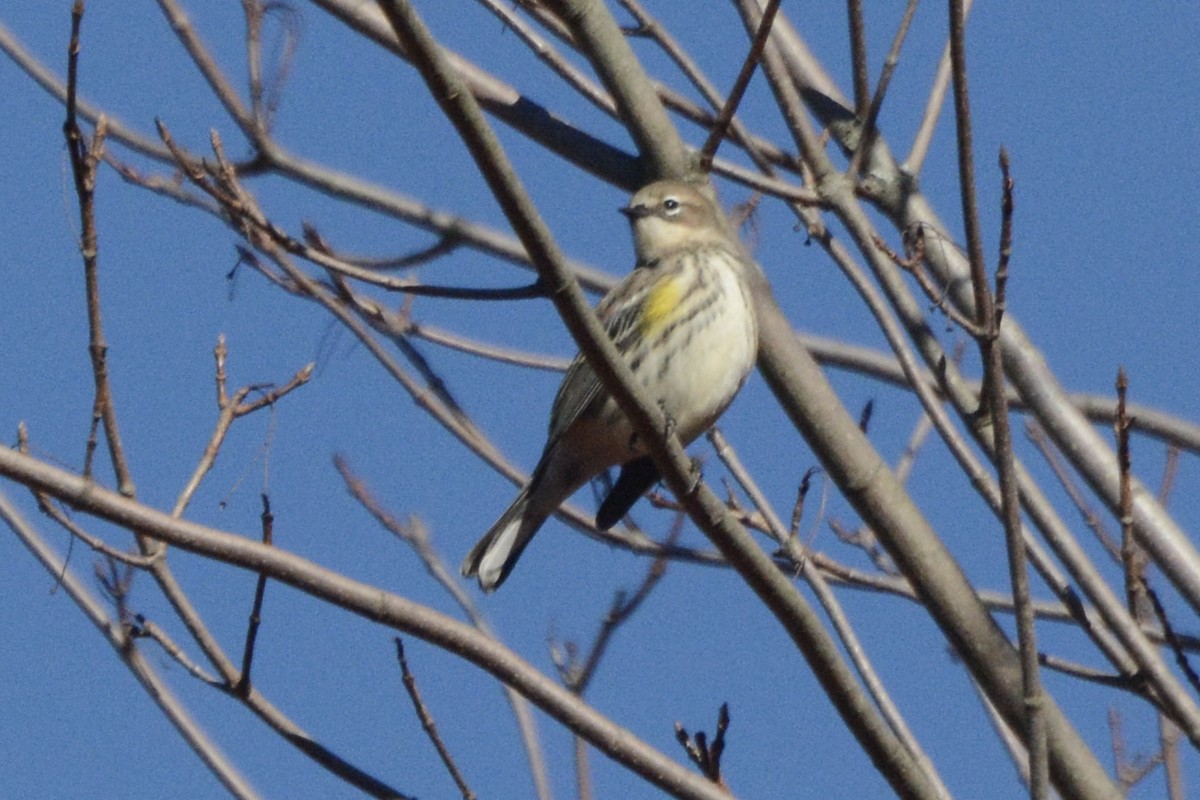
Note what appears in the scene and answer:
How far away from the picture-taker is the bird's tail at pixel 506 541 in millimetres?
5895

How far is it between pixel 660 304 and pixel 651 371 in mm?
291

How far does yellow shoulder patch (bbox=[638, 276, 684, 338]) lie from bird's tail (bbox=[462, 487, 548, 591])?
0.88 meters

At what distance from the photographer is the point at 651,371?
20.7 ft

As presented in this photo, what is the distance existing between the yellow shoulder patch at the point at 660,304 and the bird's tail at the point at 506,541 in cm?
88

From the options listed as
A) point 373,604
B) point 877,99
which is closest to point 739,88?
point 877,99

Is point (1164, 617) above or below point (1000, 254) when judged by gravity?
below

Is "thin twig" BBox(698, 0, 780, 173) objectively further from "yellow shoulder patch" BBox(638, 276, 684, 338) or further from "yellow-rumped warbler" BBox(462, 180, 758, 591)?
"yellow shoulder patch" BBox(638, 276, 684, 338)

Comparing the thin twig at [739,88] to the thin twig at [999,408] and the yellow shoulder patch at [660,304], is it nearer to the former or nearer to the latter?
the thin twig at [999,408]

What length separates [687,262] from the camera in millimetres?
6578

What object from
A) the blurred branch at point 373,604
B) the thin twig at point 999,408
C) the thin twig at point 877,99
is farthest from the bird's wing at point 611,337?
the blurred branch at point 373,604

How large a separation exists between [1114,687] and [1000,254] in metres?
1.08

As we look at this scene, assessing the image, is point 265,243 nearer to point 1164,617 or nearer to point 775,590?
point 775,590

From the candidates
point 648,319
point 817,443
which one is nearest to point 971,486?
point 817,443

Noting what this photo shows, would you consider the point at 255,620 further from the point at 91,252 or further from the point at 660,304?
the point at 660,304
